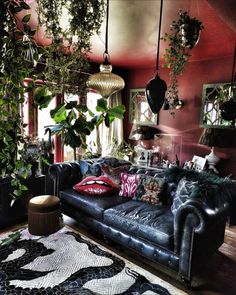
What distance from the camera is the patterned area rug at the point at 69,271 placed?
79.9 inches

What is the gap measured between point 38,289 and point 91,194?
1.33 metres

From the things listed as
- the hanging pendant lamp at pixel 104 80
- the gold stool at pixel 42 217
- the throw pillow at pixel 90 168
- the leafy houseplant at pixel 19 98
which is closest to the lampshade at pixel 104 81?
the hanging pendant lamp at pixel 104 80

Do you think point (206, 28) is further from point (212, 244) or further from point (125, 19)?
Answer: point (212, 244)

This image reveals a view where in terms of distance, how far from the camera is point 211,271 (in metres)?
2.41

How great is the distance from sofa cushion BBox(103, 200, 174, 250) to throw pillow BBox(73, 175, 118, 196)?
37 centimetres

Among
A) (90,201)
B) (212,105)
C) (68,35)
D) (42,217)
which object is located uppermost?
(68,35)

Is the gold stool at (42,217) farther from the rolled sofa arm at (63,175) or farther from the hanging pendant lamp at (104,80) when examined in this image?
the hanging pendant lamp at (104,80)

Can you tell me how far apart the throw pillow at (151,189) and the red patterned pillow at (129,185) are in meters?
0.08

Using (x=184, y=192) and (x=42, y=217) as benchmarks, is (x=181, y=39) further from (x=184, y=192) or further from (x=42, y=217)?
(x=42, y=217)

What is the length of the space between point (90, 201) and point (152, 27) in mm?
2242

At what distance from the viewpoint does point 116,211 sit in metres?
2.72

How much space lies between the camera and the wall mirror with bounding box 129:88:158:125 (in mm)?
5055

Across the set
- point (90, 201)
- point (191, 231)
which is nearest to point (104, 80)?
point (191, 231)

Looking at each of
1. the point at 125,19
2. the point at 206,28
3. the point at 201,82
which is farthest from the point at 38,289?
the point at 201,82
